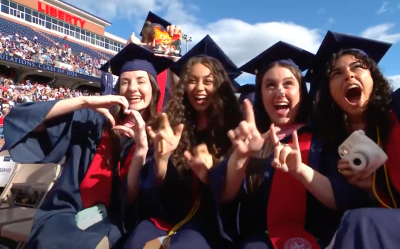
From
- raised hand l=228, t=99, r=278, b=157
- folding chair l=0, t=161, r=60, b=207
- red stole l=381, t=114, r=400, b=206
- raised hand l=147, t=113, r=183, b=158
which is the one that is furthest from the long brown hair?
folding chair l=0, t=161, r=60, b=207

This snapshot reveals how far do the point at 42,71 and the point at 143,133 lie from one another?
24.2 metres

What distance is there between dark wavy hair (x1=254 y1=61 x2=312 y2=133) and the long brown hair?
692 millimetres

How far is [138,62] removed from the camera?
8.12 ft

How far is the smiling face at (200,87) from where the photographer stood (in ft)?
7.34

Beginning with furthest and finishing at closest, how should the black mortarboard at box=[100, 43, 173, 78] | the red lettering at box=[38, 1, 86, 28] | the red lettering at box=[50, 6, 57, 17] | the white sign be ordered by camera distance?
the red lettering at box=[50, 6, 57, 17] → the red lettering at box=[38, 1, 86, 28] → the white sign → the black mortarboard at box=[100, 43, 173, 78]

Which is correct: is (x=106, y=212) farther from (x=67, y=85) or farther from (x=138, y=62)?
(x=67, y=85)

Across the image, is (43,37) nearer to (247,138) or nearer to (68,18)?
(68,18)

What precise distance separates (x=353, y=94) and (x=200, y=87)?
88 centimetres

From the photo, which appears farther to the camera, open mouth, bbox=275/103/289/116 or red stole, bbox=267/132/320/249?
open mouth, bbox=275/103/289/116

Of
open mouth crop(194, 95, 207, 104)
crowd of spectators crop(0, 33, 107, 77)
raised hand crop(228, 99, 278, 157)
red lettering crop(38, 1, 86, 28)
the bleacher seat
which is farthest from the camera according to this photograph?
red lettering crop(38, 1, 86, 28)

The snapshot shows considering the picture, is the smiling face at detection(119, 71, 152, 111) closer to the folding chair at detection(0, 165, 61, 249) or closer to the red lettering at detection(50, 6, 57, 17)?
the folding chair at detection(0, 165, 61, 249)

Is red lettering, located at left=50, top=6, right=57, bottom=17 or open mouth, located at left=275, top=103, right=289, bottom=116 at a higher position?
red lettering, located at left=50, top=6, right=57, bottom=17

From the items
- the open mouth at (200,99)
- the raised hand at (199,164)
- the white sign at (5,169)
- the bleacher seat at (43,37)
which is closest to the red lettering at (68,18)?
the bleacher seat at (43,37)

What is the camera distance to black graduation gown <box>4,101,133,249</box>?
1876 mm
